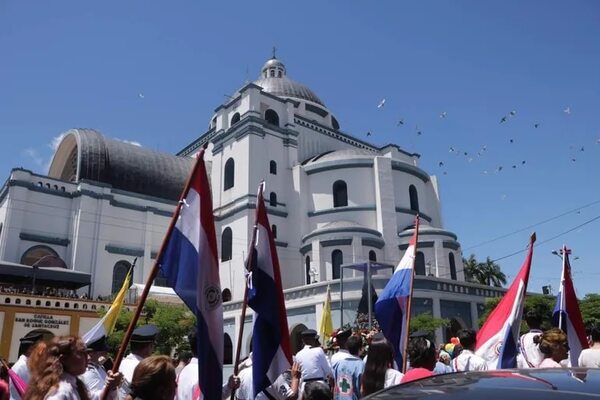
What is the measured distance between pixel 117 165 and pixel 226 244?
9.90 metres

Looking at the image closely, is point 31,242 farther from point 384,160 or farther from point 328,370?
point 328,370

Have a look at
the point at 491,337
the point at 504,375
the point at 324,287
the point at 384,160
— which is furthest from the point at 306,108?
the point at 504,375

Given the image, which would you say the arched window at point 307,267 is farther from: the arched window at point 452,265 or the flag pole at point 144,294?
the flag pole at point 144,294

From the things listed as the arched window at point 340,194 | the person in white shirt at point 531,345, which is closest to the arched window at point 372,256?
the arched window at point 340,194

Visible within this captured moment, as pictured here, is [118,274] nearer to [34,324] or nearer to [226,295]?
[226,295]

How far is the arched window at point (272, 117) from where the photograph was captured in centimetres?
3734

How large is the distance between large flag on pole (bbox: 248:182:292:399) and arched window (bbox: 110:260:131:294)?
29.1 meters

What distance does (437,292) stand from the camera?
2473cm

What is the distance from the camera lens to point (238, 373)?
5359mm

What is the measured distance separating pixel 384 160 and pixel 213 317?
31643 millimetres

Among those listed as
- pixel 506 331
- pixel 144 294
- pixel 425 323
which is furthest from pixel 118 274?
pixel 144 294

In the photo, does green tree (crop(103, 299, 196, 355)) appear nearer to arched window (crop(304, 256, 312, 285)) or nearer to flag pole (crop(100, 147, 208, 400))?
arched window (crop(304, 256, 312, 285))

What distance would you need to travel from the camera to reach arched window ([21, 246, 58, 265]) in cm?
2942

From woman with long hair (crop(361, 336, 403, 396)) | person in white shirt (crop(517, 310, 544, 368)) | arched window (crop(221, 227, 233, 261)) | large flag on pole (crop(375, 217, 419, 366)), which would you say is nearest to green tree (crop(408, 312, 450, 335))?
large flag on pole (crop(375, 217, 419, 366))
